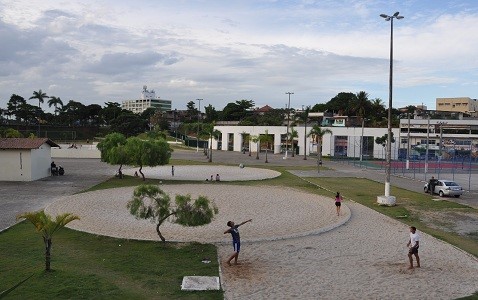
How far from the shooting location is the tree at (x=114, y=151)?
36062 millimetres

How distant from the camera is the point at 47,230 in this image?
45.6ft

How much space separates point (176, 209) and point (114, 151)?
20890 millimetres

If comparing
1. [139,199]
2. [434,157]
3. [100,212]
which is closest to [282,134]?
[434,157]

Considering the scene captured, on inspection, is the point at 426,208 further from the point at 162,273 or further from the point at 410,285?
the point at 162,273

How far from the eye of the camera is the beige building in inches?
5965

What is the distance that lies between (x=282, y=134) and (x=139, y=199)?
6973 cm

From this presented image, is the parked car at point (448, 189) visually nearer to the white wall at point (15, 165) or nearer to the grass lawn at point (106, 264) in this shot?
the grass lawn at point (106, 264)

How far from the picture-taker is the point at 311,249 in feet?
56.6

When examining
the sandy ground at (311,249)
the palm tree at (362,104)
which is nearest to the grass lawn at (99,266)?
the sandy ground at (311,249)

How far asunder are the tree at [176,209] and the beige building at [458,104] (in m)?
153

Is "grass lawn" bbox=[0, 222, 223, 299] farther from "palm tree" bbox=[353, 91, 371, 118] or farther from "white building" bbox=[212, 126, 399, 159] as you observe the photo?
"palm tree" bbox=[353, 91, 371, 118]

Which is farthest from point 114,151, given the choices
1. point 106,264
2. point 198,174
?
point 106,264

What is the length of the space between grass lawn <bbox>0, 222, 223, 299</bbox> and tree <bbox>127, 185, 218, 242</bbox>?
112cm

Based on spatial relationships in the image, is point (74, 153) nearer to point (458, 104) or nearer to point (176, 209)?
point (176, 209)
